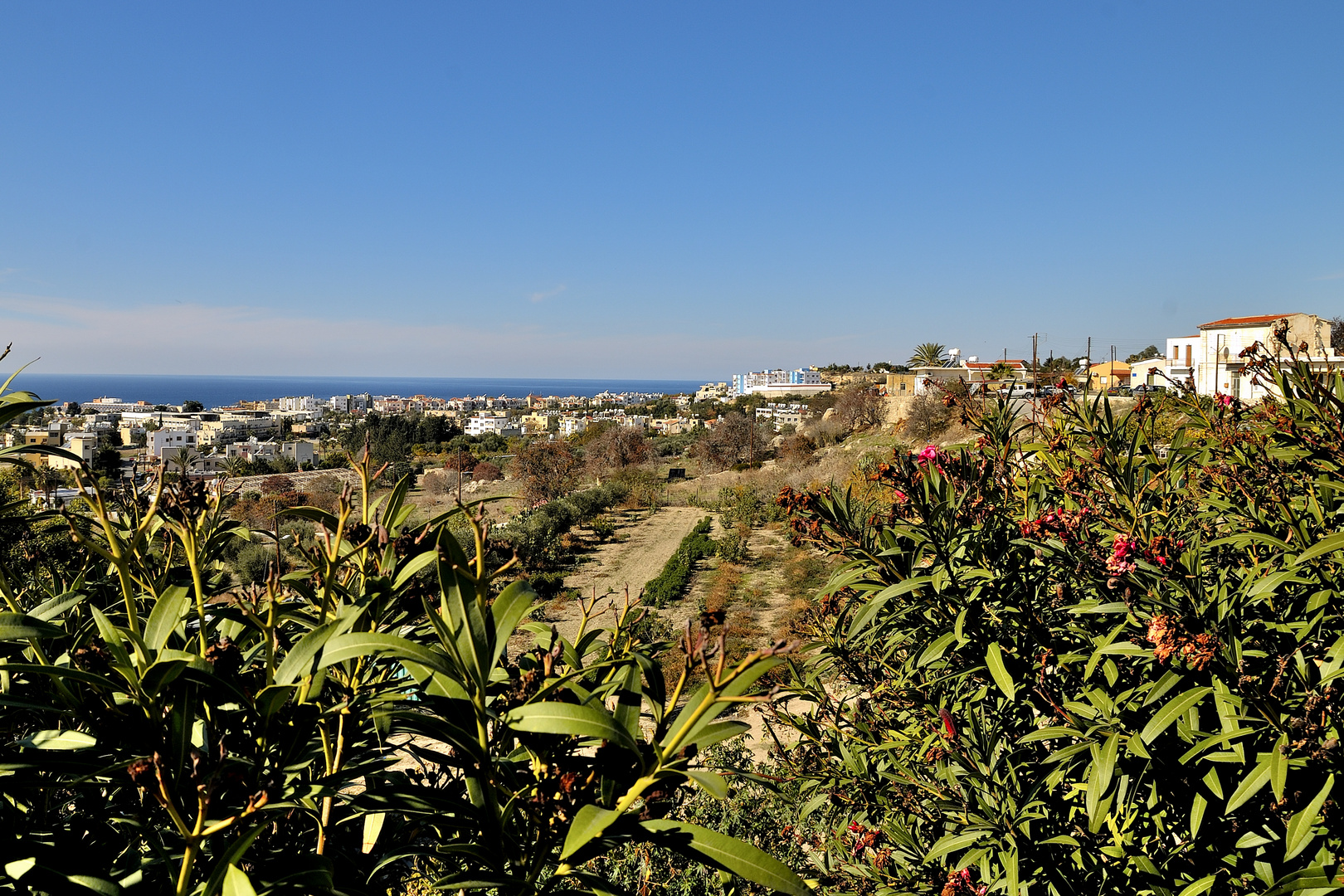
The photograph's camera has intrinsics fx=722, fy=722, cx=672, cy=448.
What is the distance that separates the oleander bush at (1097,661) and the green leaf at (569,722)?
944 millimetres

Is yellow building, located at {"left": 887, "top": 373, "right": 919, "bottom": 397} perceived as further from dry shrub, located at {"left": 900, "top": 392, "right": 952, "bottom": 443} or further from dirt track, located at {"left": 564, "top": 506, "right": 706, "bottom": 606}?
dirt track, located at {"left": 564, "top": 506, "right": 706, "bottom": 606}

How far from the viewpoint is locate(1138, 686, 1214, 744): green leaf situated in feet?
3.95

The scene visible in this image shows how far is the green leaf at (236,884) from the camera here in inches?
23.1

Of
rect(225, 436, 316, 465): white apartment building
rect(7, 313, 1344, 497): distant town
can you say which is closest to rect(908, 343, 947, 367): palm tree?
rect(7, 313, 1344, 497): distant town

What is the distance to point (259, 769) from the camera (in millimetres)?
758

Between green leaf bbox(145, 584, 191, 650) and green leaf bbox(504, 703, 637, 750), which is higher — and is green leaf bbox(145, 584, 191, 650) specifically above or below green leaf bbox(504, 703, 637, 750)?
above

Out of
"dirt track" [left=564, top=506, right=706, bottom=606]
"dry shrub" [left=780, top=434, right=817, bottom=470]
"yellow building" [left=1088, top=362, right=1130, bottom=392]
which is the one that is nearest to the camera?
"yellow building" [left=1088, top=362, right=1130, bottom=392]

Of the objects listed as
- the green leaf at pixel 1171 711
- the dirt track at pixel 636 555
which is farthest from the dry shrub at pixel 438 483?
the green leaf at pixel 1171 711

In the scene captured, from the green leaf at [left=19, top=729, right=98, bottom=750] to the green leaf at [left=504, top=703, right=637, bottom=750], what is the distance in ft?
1.33

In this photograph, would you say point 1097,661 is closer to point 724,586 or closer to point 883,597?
Answer: point 883,597

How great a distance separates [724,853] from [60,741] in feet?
2.07

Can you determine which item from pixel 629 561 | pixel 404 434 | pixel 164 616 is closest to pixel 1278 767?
pixel 164 616

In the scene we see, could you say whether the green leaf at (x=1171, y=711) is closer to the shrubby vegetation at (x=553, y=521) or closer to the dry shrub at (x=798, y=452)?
the shrubby vegetation at (x=553, y=521)

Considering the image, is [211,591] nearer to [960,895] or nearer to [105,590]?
[105,590]
